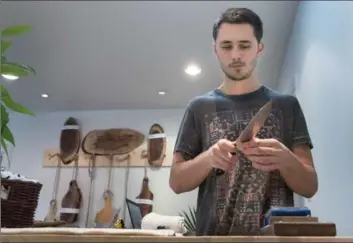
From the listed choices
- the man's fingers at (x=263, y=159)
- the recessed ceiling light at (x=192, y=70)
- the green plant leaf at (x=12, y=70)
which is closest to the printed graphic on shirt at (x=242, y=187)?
the man's fingers at (x=263, y=159)

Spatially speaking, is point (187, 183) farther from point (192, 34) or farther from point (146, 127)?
point (146, 127)

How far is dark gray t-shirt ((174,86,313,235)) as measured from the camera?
0.76m

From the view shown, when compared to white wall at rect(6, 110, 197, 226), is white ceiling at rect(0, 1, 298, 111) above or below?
above

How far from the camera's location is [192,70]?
2875mm

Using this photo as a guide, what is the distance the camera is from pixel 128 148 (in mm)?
3533

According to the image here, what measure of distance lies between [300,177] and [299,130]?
137 mm

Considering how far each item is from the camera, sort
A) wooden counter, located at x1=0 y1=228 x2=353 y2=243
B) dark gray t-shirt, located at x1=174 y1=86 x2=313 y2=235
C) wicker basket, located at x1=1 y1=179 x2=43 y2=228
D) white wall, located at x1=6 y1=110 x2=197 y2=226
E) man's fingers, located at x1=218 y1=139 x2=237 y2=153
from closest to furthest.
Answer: wooden counter, located at x1=0 y1=228 x2=353 y2=243
man's fingers, located at x1=218 y1=139 x2=237 y2=153
dark gray t-shirt, located at x1=174 y1=86 x2=313 y2=235
wicker basket, located at x1=1 y1=179 x2=43 y2=228
white wall, located at x1=6 y1=110 x2=197 y2=226

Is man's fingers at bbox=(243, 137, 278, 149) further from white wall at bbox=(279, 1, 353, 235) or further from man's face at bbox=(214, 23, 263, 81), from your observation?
white wall at bbox=(279, 1, 353, 235)

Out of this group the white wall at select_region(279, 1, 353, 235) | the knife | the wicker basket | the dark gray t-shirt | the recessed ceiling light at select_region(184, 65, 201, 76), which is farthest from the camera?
the recessed ceiling light at select_region(184, 65, 201, 76)

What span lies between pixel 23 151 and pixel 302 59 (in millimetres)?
2739

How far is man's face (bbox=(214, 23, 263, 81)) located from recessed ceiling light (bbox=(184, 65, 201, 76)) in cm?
197

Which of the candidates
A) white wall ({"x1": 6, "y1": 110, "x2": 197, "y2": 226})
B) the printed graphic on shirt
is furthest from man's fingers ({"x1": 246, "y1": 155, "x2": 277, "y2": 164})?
white wall ({"x1": 6, "y1": 110, "x2": 197, "y2": 226})

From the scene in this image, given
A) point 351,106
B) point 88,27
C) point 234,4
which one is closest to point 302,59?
point 234,4

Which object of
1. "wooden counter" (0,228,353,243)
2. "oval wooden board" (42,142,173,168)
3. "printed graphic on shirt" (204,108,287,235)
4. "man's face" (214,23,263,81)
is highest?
"oval wooden board" (42,142,173,168)
